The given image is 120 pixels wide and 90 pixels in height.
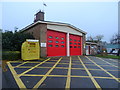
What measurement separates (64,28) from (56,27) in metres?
1.43

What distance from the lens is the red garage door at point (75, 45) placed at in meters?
13.0

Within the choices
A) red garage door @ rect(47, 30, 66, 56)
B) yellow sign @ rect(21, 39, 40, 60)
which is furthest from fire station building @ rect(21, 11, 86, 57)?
yellow sign @ rect(21, 39, 40, 60)

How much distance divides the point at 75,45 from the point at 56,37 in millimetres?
3918

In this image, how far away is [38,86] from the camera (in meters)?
2.90

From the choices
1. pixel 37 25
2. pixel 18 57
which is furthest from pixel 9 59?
pixel 37 25

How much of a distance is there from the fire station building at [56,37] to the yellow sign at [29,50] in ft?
4.97

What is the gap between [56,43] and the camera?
11.2 metres

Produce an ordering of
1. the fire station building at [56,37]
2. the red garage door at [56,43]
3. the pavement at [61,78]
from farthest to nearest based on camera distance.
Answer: the red garage door at [56,43] < the fire station building at [56,37] < the pavement at [61,78]

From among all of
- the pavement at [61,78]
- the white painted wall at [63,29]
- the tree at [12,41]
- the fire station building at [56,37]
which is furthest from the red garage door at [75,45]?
the pavement at [61,78]

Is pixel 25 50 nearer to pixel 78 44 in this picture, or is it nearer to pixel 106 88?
pixel 106 88

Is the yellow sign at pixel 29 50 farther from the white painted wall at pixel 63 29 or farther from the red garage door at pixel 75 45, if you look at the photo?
the red garage door at pixel 75 45

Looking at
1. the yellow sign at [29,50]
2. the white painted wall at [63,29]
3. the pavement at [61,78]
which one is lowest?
the pavement at [61,78]

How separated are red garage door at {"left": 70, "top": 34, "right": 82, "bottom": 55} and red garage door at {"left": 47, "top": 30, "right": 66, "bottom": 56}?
141 centimetres

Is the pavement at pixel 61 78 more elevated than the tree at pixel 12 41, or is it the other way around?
the tree at pixel 12 41
